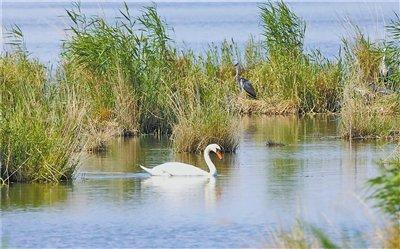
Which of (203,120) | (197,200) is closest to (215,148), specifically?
(203,120)

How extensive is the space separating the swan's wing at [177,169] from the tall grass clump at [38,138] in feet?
3.50

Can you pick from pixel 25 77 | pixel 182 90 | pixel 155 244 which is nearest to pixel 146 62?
pixel 182 90

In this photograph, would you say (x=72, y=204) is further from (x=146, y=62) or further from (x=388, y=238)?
(x=146, y=62)

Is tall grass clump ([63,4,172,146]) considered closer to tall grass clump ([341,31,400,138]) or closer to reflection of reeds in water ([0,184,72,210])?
tall grass clump ([341,31,400,138])

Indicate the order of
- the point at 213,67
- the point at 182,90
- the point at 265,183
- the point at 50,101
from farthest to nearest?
the point at 213,67 < the point at 182,90 < the point at 50,101 < the point at 265,183

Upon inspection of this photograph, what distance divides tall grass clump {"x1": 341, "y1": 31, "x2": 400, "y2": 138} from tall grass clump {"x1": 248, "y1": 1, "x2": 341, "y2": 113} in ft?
2.22

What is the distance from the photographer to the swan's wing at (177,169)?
17.2 m

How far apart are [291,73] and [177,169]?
8.96 meters

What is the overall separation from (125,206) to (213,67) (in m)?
11.8

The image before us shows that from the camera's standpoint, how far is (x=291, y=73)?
25.8 metres

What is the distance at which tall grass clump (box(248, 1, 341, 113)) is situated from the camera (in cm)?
2566

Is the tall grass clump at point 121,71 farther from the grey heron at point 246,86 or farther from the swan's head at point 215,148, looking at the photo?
the swan's head at point 215,148

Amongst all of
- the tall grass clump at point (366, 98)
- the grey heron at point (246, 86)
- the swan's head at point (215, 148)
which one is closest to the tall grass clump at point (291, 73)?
the grey heron at point (246, 86)

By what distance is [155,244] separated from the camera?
1292cm
